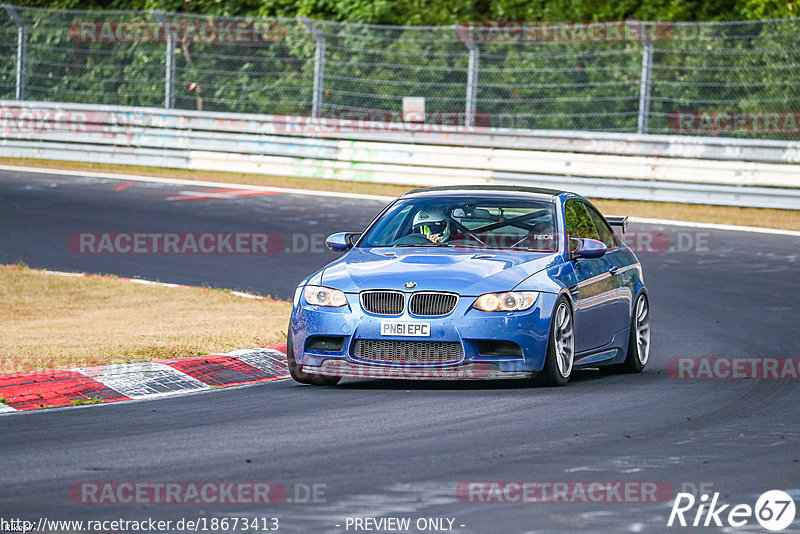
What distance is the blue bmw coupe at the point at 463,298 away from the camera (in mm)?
9242

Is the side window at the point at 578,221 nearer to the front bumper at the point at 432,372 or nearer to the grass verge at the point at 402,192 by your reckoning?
the front bumper at the point at 432,372

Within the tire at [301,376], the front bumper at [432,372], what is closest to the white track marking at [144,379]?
the tire at [301,376]

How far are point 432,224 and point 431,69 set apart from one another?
14.2 meters

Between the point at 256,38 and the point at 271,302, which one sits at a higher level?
the point at 256,38

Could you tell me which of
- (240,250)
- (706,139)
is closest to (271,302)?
(240,250)

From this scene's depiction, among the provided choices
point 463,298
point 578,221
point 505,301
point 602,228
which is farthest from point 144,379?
point 602,228

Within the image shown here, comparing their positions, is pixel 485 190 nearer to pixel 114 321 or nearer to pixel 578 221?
pixel 578 221

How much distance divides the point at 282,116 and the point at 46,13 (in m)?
5.55

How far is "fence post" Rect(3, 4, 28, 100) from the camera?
1058 inches

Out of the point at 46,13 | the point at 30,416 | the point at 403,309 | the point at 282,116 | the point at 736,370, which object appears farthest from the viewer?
the point at 46,13

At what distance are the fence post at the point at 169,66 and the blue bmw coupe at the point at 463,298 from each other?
15.9 m

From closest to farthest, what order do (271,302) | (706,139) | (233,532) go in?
(233,532) → (271,302) → (706,139)

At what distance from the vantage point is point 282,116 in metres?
25.1

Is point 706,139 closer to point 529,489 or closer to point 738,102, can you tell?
point 738,102
